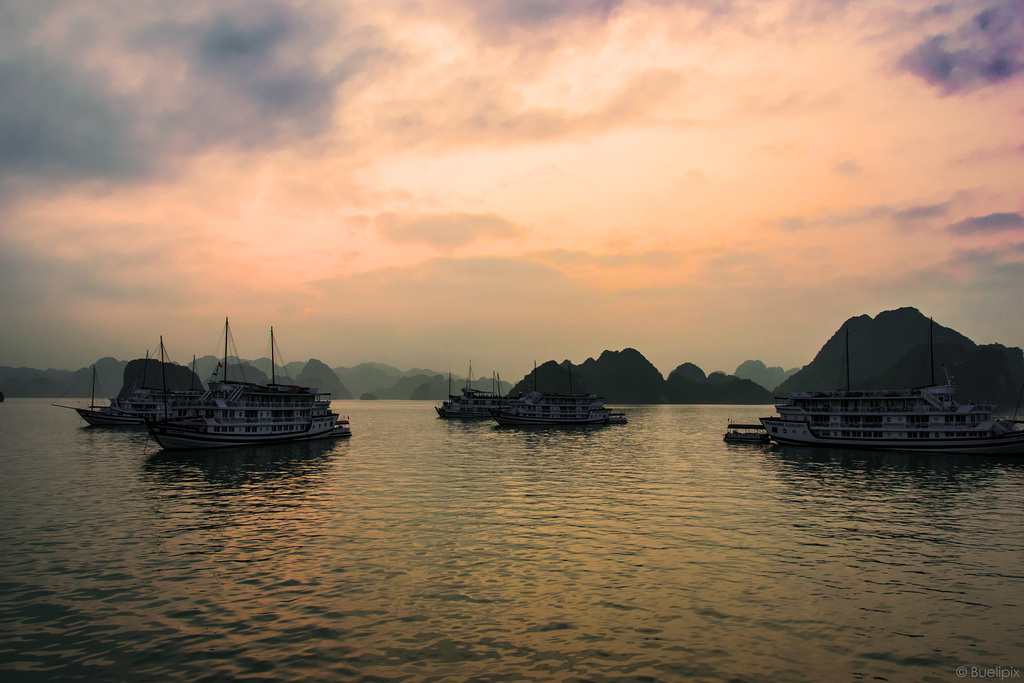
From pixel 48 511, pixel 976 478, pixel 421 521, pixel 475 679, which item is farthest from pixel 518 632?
pixel 976 478

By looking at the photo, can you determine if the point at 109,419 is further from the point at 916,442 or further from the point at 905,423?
the point at 916,442

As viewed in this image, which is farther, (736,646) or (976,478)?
(976,478)

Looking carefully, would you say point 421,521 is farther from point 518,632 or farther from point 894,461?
point 894,461

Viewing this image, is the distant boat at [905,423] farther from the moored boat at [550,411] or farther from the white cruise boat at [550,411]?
the white cruise boat at [550,411]

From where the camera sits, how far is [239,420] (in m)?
76.5


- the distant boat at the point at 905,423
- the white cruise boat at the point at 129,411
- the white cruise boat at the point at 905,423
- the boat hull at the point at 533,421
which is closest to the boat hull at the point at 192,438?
the white cruise boat at the point at 129,411

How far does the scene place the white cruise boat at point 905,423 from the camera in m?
68.9

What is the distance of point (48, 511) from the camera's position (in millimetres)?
36656

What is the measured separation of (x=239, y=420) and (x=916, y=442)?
301 ft

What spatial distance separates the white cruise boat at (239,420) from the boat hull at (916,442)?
74680 mm

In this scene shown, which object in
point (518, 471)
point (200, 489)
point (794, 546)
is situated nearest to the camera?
point (794, 546)

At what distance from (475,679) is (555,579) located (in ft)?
28.2

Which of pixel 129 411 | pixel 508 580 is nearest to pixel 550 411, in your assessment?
pixel 129 411

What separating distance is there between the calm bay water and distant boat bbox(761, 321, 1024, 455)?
23730 mm
